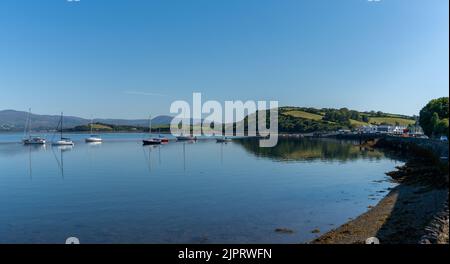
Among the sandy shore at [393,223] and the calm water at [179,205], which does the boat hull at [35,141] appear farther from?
the sandy shore at [393,223]

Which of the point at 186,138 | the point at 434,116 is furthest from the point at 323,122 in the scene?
the point at 434,116

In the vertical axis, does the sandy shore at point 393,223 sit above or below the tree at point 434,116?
below

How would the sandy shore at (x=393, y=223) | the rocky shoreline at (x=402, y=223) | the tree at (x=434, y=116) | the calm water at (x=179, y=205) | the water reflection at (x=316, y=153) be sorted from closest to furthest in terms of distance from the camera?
the rocky shoreline at (x=402, y=223)
the sandy shore at (x=393, y=223)
the calm water at (x=179, y=205)
the water reflection at (x=316, y=153)
the tree at (x=434, y=116)

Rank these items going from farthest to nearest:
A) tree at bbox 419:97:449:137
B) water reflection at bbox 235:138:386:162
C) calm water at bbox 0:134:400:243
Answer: tree at bbox 419:97:449:137 → water reflection at bbox 235:138:386:162 → calm water at bbox 0:134:400:243

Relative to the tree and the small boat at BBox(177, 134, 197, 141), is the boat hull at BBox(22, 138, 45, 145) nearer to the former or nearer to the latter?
the small boat at BBox(177, 134, 197, 141)

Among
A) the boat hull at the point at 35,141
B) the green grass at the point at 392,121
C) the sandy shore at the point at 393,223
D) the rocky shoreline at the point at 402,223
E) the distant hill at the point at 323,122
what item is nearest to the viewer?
the rocky shoreline at the point at 402,223

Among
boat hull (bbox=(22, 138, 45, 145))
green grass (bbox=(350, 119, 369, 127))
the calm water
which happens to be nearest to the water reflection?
the calm water

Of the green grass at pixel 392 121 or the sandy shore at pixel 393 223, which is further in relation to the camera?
the green grass at pixel 392 121

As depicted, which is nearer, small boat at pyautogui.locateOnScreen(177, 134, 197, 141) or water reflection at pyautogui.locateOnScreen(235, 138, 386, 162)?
water reflection at pyautogui.locateOnScreen(235, 138, 386, 162)

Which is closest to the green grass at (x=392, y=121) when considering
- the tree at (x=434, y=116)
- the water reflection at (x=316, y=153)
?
the water reflection at (x=316, y=153)
